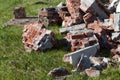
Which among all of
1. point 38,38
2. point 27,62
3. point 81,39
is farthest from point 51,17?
point 27,62

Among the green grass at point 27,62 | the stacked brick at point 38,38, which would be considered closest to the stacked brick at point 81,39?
the green grass at point 27,62

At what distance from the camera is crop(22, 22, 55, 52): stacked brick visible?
13.7 meters

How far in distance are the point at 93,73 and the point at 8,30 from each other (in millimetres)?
7137

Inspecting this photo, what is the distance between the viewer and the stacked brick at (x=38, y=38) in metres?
13.7

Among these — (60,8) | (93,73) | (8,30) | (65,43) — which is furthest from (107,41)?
(8,30)

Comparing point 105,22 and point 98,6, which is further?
point 98,6

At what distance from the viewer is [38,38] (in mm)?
13867

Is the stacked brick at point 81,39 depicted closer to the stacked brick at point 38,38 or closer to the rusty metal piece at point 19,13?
the stacked brick at point 38,38

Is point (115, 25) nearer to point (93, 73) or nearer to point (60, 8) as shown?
point (93, 73)

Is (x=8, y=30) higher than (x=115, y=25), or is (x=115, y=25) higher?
(x=115, y=25)

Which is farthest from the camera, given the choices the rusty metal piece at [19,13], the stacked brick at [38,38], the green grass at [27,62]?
the rusty metal piece at [19,13]

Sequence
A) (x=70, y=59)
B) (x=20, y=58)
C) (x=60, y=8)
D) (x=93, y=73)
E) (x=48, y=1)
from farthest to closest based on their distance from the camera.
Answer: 1. (x=48, y=1)
2. (x=60, y=8)
3. (x=20, y=58)
4. (x=70, y=59)
5. (x=93, y=73)

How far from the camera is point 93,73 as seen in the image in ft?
36.5

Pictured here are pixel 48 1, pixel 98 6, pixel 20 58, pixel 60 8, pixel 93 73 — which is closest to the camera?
pixel 93 73
